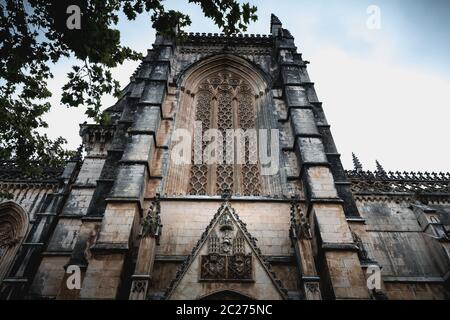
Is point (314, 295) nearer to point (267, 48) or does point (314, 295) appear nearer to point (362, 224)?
point (362, 224)

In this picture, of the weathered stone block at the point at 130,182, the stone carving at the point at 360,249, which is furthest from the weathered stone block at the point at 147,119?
the stone carving at the point at 360,249

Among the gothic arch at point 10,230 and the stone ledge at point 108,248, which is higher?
the gothic arch at point 10,230

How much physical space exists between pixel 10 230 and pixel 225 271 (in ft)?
38.3

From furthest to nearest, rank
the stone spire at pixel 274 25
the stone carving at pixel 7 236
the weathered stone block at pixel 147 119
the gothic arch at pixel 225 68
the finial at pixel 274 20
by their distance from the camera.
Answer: the finial at pixel 274 20
the stone spire at pixel 274 25
the gothic arch at pixel 225 68
the stone carving at pixel 7 236
the weathered stone block at pixel 147 119

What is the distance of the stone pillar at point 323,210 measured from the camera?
717cm

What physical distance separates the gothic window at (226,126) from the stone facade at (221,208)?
5cm

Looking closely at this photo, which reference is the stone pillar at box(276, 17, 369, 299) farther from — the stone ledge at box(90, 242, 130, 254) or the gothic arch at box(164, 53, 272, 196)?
the stone ledge at box(90, 242, 130, 254)

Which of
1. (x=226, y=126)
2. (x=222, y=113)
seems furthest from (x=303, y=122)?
(x=222, y=113)

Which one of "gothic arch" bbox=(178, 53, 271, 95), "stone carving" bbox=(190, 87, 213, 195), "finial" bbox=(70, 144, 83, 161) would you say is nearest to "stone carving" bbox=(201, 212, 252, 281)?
"stone carving" bbox=(190, 87, 213, 195)

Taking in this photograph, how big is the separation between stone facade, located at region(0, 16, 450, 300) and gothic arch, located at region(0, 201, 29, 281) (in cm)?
7

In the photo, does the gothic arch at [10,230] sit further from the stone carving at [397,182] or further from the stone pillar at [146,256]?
the stone carving at [397,182]

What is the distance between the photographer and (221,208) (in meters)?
8.41

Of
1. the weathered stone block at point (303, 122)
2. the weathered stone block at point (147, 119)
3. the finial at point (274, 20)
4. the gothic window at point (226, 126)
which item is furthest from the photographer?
the finial at point (274, 20)

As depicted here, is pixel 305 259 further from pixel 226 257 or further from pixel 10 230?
pixel 10 230
